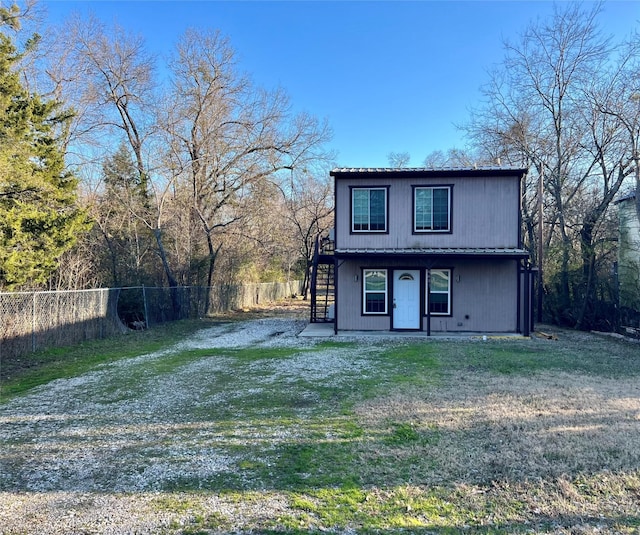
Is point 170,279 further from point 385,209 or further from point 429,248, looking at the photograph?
point 429,248

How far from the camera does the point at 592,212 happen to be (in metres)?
16.7

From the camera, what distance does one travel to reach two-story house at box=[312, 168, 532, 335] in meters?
13.9

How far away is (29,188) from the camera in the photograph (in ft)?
35.8

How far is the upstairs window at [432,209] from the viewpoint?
14.1 m

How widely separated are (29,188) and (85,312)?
3.84 m

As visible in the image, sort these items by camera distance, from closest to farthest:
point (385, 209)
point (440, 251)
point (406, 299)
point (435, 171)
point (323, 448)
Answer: point (323, 448), point (440, 251), point (435, 171), point (385, 209), point (406, 299)

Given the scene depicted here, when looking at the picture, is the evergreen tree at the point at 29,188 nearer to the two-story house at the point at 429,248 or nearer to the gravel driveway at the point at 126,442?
the gravel driveway at the point at 126,442

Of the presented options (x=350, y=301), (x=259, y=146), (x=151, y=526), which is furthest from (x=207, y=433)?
Result: (x=259, y=146)

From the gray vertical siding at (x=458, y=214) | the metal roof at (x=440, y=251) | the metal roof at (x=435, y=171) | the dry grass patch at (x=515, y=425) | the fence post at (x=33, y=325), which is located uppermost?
the metal roof at (x=435, y=171)

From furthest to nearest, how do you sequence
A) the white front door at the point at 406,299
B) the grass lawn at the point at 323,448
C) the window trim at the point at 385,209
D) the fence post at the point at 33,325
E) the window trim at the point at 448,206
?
the white front door at the point at 406,299, the window trim at the point at 385,209, the window trim at the point at 448,206, the fence post at the point at 33,325, the grass lawn at the point at 323,448

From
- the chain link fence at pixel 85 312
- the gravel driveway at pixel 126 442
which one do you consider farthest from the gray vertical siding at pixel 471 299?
the chain link fence at pixel 85 312

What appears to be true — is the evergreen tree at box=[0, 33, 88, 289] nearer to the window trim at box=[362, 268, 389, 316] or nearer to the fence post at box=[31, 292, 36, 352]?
the fence post at box=[31, 292, 36, 352]

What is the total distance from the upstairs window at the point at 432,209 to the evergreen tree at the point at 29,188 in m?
10.3

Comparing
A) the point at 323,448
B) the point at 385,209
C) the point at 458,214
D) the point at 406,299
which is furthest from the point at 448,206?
the point at 323,448
